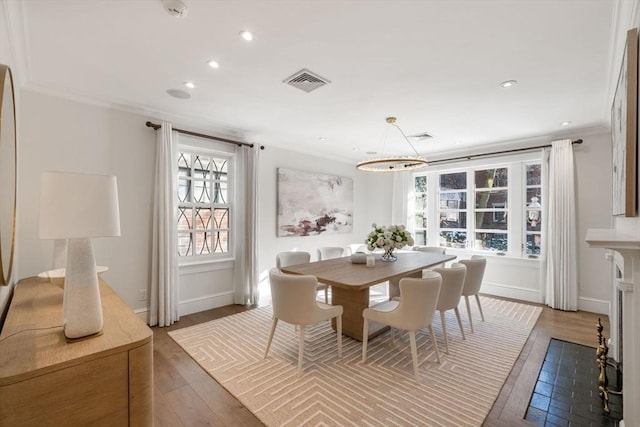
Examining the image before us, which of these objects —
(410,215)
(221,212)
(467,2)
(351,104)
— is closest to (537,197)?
(410,215)

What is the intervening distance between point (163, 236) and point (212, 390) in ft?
6.67

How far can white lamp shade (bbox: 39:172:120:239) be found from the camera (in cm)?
117

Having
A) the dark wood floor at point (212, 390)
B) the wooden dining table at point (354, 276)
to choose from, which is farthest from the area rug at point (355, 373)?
the wooden dining table at point (354, 276)

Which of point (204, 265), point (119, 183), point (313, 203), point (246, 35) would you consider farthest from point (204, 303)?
point (246, 35)

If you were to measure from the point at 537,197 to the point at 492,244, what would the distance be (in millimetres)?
1073

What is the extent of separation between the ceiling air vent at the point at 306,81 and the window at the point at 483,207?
3918 millimetres

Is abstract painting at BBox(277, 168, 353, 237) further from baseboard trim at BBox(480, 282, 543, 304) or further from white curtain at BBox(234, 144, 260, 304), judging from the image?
baseboard trim at BBox(480, 282, 543, 304)

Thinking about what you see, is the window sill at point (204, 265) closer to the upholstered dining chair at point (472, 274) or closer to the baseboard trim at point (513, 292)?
the upholstered dining chair at point (472, 274)

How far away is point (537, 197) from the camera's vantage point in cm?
489

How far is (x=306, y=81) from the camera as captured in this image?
283 centimetres

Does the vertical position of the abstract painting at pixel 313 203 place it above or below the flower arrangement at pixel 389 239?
above

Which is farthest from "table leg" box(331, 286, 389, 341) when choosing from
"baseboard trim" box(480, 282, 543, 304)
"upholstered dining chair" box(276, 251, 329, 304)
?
"baseboard trim" box(480, 282, 543, 304)

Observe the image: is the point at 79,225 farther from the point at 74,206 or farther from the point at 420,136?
A: the point at 420,136

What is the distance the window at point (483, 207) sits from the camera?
16.3ft
